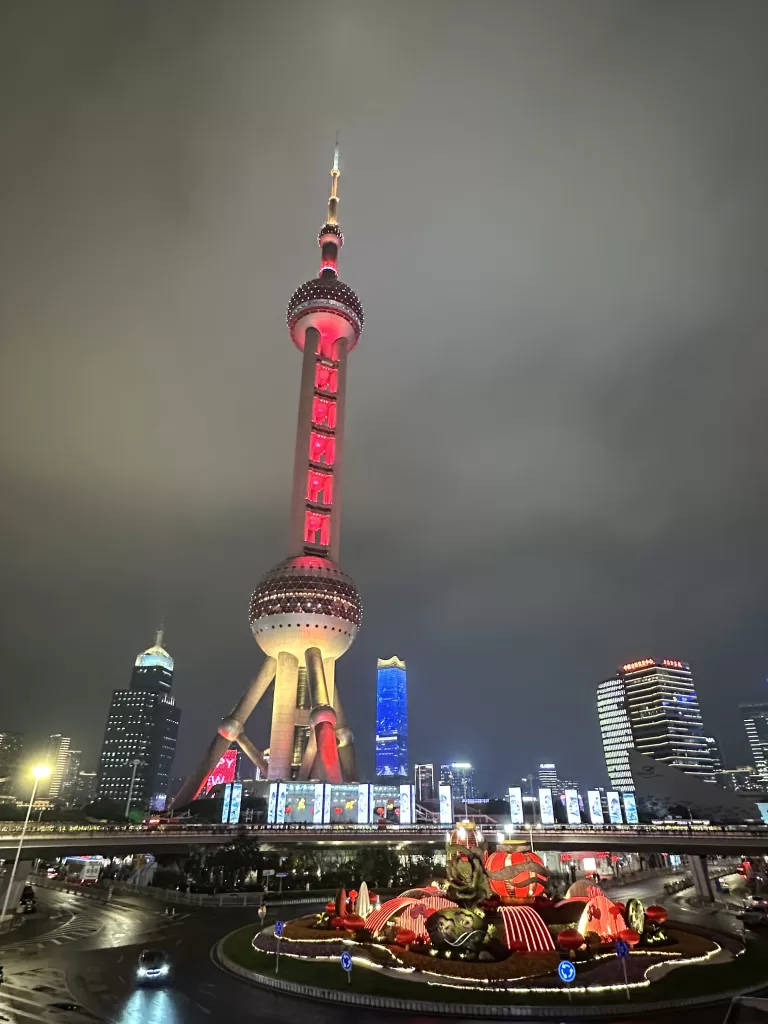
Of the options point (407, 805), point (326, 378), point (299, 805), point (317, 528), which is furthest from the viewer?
point (326, 378)

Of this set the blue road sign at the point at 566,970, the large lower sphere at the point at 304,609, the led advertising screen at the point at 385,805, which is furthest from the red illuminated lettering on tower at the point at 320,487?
the blue road sign at the point at 566,970

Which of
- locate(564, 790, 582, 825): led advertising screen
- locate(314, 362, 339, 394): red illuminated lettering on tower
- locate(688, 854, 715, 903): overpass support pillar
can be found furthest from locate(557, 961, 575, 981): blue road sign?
locate(314, 362, 339, 394): red illuminated lettering on tower

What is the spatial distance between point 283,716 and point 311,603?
65.5ft

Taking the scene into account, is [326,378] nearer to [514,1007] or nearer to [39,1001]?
[39,1001]

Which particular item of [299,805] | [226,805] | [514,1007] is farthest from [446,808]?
[514,1007]

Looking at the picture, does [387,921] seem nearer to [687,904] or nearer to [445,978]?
[445,978]

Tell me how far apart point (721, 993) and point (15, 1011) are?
A: 2651 cm

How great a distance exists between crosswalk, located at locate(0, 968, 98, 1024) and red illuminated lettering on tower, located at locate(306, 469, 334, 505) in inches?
3618

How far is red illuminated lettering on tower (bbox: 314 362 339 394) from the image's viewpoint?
12312cm

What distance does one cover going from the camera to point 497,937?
86.3 ft

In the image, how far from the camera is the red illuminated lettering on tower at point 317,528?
113562 millimetres

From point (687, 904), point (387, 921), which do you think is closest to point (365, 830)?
point (687, 904)

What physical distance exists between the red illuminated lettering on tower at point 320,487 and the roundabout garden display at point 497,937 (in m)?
87.4

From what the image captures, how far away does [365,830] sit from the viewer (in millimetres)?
61438
